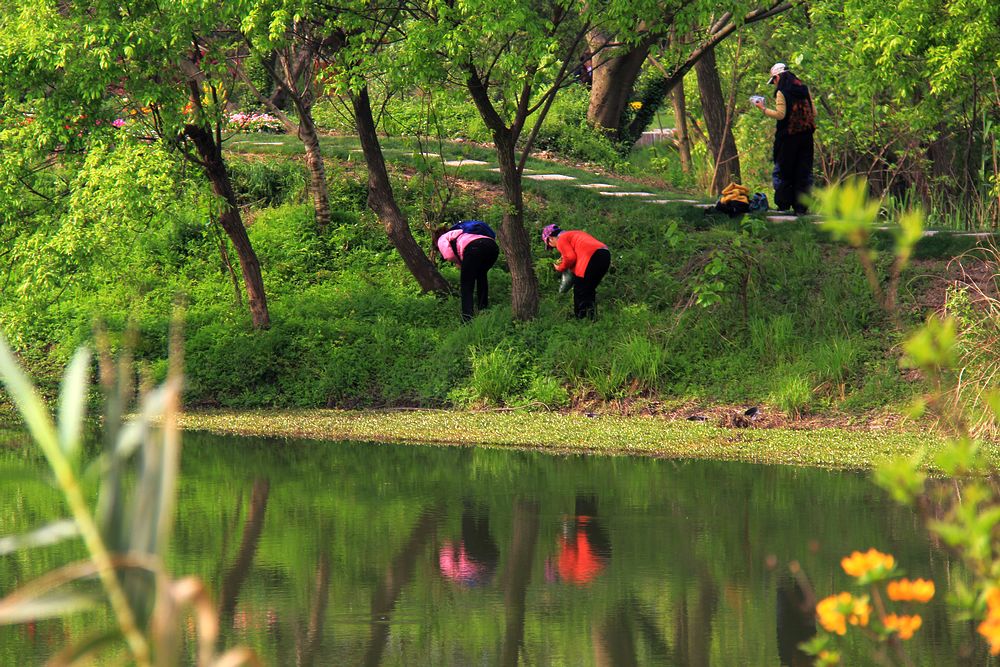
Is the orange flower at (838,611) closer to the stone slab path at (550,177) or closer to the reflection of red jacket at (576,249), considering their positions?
the reflection of red jacket at (576,249)

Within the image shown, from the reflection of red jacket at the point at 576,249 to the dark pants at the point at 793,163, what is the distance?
2.96 metres

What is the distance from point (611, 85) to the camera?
26172 mm

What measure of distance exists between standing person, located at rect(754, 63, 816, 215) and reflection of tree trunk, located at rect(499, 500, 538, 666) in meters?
8.72

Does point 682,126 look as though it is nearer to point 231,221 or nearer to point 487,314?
point 487,314

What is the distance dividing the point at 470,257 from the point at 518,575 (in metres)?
9.38

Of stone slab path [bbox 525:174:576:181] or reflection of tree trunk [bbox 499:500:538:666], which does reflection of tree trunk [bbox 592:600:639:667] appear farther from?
stone slab path [bbox 525:174:576:181]

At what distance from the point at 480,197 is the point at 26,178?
740 centimetres

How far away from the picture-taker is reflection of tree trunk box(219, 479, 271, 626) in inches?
349

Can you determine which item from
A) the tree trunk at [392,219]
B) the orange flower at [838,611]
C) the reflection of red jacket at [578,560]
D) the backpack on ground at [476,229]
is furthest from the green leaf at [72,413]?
the tree trunk at [392,219]

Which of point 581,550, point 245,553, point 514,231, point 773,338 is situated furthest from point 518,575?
point 514,231

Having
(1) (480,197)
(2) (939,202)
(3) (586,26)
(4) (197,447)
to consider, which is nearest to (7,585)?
(4) (197,447)

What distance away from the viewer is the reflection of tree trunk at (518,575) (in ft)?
26.3

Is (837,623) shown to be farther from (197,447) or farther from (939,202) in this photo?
(939,202)

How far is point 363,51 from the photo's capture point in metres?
17.1
